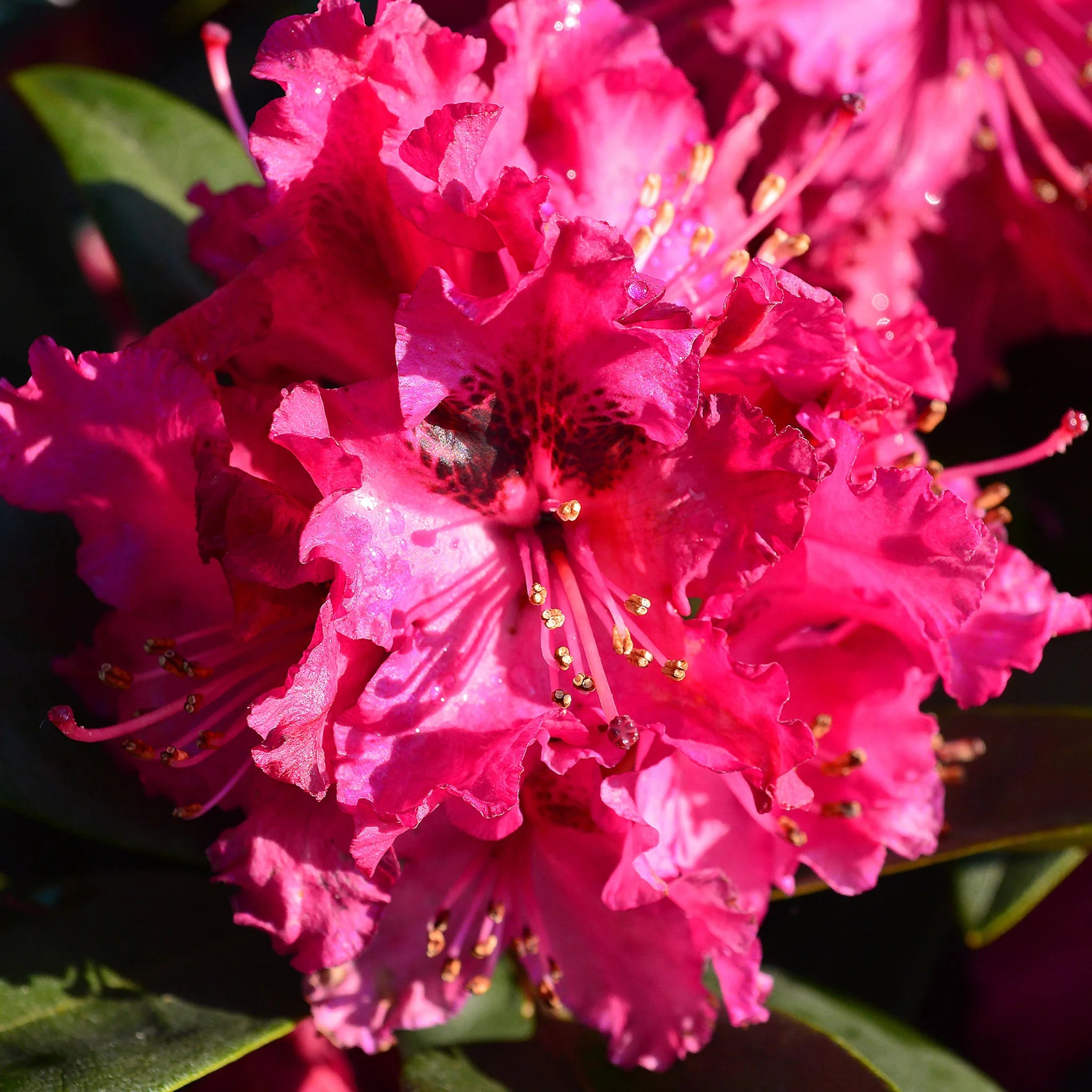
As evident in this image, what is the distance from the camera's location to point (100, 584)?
78cm

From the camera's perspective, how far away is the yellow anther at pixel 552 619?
731 millimetres

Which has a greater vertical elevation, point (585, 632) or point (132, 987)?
point (585, 632)

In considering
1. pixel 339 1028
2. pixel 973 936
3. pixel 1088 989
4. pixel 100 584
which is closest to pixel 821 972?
pixel 973 936

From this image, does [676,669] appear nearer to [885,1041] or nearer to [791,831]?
[791,831]

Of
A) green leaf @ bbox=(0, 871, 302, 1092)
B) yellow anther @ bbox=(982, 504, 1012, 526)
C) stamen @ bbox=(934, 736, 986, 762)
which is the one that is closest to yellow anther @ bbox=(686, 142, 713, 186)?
yellow anther @ bbox=(982, 504, 1012, 526)

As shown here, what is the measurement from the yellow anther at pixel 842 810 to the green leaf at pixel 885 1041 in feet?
0.81

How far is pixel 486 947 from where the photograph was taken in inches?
34.1

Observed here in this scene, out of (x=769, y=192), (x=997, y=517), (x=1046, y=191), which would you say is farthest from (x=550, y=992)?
(x=1046, y=191)

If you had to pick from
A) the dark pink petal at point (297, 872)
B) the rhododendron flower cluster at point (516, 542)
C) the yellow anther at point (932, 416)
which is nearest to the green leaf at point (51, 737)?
the rhododendron flower cluster at point (516, 542)

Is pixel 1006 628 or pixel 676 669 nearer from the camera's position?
pixel 676 669

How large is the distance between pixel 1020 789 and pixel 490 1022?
0.48 meters

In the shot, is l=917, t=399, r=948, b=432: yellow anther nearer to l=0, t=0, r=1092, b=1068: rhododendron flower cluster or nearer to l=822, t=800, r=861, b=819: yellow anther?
l=0, t=0, r=1092, b=1068: rhododendron flower cluster

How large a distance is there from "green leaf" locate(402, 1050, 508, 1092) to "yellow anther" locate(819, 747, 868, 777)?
1.23ft

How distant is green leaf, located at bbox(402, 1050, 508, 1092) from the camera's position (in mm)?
920
